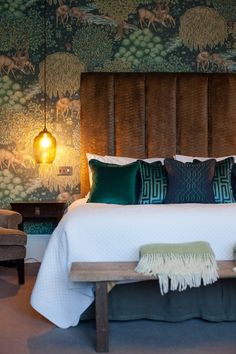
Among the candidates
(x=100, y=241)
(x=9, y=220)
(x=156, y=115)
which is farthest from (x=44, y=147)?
(x=100, y=241)

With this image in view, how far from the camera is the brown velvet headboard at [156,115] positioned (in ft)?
15.8

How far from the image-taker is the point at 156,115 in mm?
4840

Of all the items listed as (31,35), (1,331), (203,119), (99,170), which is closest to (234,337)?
(1,331)

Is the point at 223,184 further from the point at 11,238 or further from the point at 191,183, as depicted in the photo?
the point at 11,238

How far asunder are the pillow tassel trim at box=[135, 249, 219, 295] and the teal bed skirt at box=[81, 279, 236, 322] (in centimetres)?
36

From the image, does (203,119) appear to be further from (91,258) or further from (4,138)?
(91,258)

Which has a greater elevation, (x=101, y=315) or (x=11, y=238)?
(x=11, y=238)

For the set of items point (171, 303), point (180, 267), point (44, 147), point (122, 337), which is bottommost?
point (122, 337)

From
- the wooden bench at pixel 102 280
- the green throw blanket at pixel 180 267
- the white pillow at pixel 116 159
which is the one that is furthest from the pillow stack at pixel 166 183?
the wooden bench at pixel 102 280

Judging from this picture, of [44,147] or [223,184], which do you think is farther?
[44,147]

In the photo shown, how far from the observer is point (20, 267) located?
13.0 feet

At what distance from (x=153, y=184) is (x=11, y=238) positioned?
1301 mm

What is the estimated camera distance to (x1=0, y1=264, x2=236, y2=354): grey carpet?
2531 millimetres

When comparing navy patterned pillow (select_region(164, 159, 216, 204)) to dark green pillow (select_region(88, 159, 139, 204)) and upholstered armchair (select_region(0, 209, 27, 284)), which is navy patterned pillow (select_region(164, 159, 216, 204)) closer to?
dark green pillow (select_region(88, 159, 139, 204))
